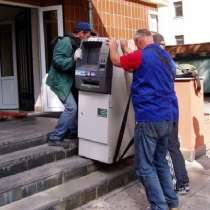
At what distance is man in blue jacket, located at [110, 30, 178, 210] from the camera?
181 inches

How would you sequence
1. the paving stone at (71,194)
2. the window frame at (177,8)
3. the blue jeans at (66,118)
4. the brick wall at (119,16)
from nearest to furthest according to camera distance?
1. the paving stone at (71,194)
2. the blue jeans at (66,118)
3. the brick wall at (119,16)
4. the window frame at (177,8)

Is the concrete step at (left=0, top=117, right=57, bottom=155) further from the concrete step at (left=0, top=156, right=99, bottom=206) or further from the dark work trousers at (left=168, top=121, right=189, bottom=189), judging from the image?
the dark work trousers at (left=168, top=121, right=189, bottom=189)

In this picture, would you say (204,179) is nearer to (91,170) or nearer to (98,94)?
(91,170)

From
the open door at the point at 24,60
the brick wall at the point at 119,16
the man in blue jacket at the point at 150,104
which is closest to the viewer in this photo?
the man in blue jacket at the point at 150,104

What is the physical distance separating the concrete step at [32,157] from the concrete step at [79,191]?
0.44m

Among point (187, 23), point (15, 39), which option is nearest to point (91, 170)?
point (15, 39)

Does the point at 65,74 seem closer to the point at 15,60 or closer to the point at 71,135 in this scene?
the point at 71,135

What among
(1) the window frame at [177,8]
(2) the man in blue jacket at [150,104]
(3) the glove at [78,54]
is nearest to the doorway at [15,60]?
(3) the glove at [78,54]

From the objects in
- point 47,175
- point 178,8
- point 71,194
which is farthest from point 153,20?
point 178,8

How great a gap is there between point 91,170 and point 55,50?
5.36 feet

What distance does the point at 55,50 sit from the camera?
6.07 m

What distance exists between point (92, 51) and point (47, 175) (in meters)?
1.62

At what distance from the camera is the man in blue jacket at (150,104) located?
4.59m

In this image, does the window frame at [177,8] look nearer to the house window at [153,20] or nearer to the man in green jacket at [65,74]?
the house window at [153,20]
